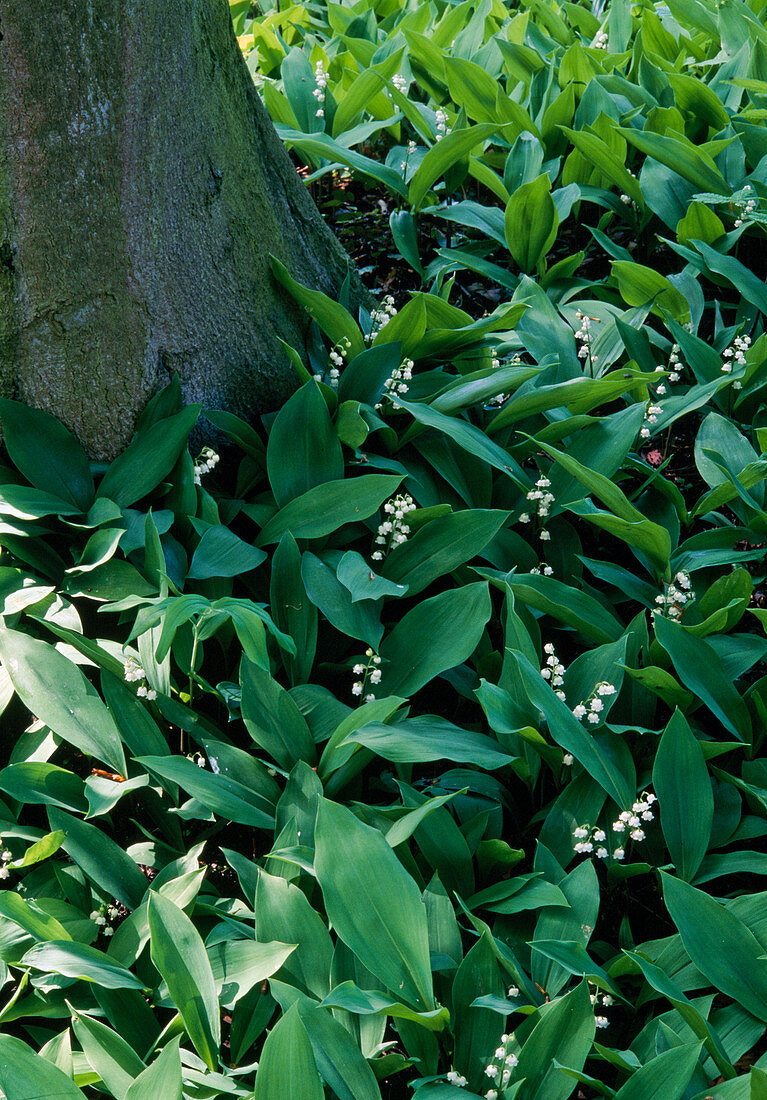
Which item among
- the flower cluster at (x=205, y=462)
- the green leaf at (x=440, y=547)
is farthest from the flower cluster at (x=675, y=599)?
the flower cluster at (x=205, y=462)

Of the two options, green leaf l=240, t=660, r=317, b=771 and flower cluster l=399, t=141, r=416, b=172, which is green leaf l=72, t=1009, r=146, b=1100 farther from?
flower cluster l=399, t=141, r=416, b=172

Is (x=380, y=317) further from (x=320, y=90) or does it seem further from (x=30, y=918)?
(x=30, y=918)

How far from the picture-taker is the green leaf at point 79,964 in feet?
4.99

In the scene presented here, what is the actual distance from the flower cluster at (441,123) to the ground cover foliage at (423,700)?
108mm

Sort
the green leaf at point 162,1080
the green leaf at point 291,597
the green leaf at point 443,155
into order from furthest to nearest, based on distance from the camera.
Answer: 1. the green leaf at point 443,155
2. the green leaf at point 291,597
3. the green leaf at point 162,1080

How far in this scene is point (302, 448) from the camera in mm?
2324

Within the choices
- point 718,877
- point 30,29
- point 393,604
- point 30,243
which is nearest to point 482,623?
point 393,604

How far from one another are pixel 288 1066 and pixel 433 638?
94 centimetres

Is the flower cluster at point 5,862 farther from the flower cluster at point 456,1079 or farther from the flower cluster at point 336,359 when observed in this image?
the flower cluster at point 336,359

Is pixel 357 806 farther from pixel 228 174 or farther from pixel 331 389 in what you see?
pixel 228 174

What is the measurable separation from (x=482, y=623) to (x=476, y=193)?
2.30 meters

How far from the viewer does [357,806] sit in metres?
1.79

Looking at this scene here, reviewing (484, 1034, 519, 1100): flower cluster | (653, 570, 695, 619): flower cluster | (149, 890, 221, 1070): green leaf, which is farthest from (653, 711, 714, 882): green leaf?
(149, 890, 221, 1070): green leaf

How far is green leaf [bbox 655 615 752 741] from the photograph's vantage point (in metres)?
1.96
